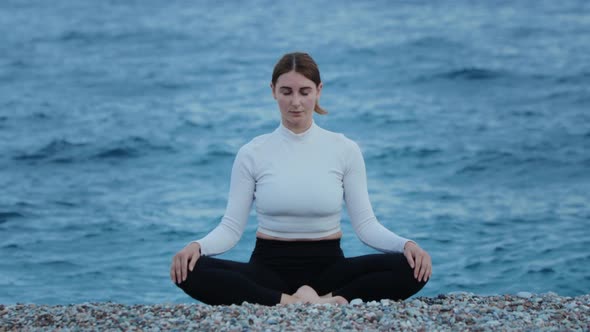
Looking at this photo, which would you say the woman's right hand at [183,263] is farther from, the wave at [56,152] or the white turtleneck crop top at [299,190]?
the wave at [56,152]

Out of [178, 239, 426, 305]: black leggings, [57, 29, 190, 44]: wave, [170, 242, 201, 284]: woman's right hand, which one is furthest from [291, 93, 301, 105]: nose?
[57, 29, 190, 44]: wave

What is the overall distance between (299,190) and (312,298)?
66cm

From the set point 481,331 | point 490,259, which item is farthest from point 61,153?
point 481,331

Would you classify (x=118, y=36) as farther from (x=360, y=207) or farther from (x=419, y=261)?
(x=419, y=261)

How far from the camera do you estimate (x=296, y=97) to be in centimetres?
536

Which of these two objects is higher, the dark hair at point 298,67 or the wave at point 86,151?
the dark hair at point 298,67

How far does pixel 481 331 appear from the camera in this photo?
4898 millimetres

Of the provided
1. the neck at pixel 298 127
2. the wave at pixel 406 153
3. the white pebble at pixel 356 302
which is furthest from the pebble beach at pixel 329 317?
the wave at pixel 406 153

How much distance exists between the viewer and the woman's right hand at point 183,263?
5.21m

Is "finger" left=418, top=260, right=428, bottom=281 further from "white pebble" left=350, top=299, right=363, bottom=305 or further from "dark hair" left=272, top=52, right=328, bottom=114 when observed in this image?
"dark hair" left=272, top=52, right=328, bottom=114

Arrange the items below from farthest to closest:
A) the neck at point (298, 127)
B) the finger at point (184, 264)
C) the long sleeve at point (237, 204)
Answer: the neck at point (298, 127) < the long sleeve at point (237, 204) < the finger at point (184, 264)

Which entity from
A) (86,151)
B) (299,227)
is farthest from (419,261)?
(86,151)

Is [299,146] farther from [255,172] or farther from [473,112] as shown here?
[473,112]

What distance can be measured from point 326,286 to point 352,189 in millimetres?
634
